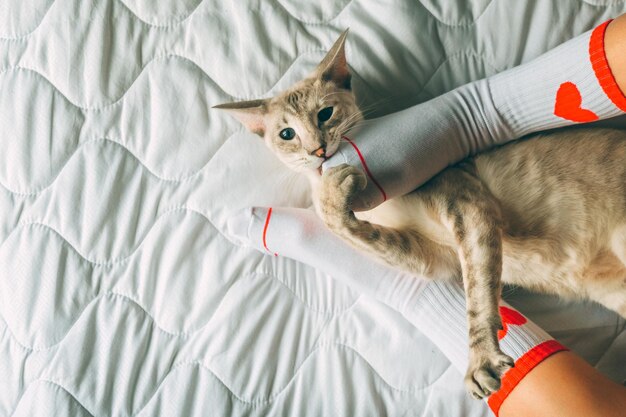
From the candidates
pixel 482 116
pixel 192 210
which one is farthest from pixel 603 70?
pixel 192 210

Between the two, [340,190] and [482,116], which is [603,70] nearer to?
[482,116]

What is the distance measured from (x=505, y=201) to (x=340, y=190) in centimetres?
31

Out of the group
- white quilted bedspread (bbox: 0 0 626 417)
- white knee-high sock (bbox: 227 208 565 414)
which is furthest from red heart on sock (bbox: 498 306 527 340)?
white quilted bedspread (bbox: 0 0 626 417)

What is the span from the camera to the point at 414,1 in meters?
0.98

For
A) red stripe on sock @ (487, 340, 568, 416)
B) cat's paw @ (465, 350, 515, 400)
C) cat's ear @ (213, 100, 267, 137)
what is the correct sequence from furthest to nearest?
cat's ear @ (213, 100, 267, 137) → red stripe on sock @ (487, 340, 568, 416) → cat's paw @ (465, 350, 515, 400)

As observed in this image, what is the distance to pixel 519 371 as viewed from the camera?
80 centimetres

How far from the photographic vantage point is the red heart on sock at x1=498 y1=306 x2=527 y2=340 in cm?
84

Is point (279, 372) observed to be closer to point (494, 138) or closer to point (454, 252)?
point (454, 252)

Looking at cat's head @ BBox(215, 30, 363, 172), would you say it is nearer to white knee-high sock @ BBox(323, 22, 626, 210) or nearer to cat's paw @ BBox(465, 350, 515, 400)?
white knee-high sock @ BBox(323, 22, 626, 210)

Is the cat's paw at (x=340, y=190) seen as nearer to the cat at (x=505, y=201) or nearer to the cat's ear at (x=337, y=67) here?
the cat at (x=505, y=201)

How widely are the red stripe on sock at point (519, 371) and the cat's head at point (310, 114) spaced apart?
425mm

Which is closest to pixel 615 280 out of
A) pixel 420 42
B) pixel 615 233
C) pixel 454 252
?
pixel 615 233

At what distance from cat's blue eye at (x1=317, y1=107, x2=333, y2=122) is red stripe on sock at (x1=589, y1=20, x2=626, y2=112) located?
395mm

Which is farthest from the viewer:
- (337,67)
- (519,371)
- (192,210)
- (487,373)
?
(192,210)
